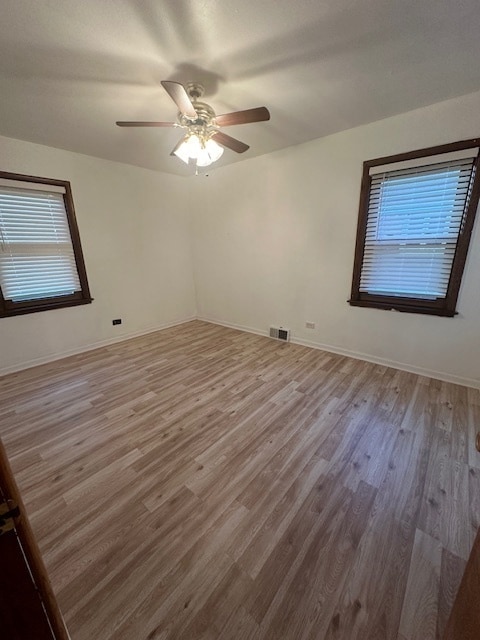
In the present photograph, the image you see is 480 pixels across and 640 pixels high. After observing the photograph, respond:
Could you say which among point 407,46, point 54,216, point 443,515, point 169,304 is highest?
point 407,46

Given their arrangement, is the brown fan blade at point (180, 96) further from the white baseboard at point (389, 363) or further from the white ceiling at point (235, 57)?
the white baseboard at point (389, 363)

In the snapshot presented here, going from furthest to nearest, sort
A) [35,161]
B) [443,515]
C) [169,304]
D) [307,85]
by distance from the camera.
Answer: [169,304]
[35,161]
[307,85]
[443,515]

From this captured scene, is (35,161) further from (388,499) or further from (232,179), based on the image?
(388,499)

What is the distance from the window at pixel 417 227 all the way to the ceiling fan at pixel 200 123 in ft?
5.05

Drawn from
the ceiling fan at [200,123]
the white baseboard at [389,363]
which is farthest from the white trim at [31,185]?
the white baseboard at [389,363]

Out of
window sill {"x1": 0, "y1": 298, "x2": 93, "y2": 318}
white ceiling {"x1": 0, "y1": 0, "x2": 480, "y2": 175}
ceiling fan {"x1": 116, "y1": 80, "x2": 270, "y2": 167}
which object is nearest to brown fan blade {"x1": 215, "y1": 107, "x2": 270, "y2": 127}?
ceiling fan {"x1": 116, "y1": 80, "x2": 270, "y2": 167}

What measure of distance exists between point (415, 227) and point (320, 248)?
98 centimetres

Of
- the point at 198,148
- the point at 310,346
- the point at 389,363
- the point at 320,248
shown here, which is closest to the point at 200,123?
the point at 198,148

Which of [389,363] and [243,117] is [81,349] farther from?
[389,363]

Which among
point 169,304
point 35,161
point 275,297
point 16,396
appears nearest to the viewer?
point 16,396

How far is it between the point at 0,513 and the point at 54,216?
355 centimetres

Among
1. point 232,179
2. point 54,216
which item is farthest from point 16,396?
point 232,179

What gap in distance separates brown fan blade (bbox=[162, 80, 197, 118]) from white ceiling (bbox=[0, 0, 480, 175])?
263 mm

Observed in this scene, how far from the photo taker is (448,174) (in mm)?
2285
